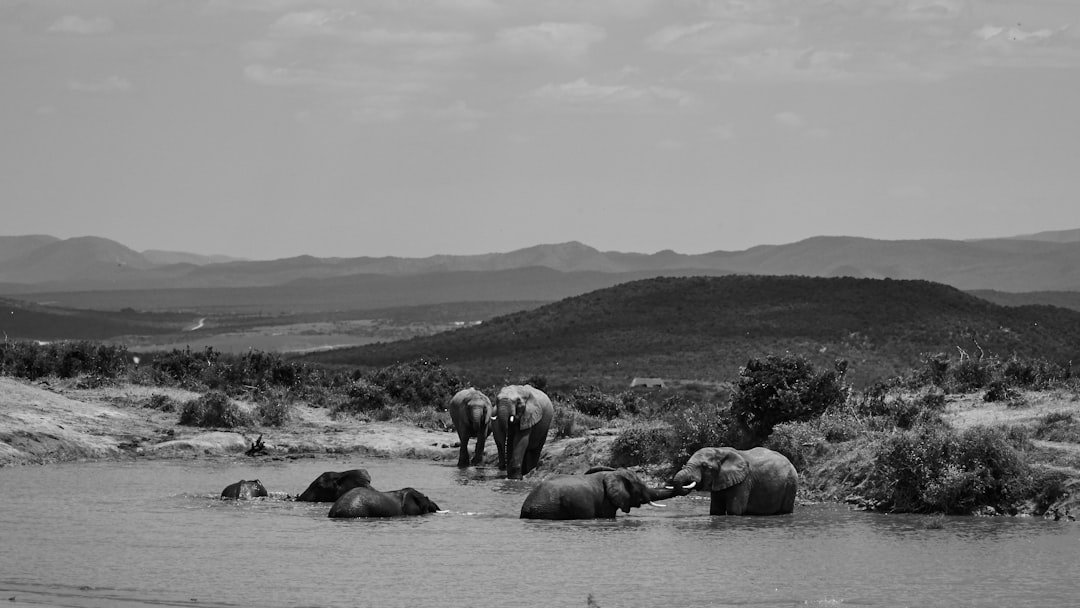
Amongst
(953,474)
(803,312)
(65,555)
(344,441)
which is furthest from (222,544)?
(803,312)

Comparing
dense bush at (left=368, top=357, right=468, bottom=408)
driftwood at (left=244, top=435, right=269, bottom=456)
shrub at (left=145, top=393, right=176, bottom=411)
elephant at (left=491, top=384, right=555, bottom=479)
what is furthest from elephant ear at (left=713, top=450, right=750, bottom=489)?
dense bush at (left=368, top=357, right=468, bottom=408)

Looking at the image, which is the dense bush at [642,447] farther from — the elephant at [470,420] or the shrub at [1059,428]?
the shrub at [1059,428]

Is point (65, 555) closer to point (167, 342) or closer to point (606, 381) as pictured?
point (606, 381)

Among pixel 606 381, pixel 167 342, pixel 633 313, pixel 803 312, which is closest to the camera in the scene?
pixel 606 381

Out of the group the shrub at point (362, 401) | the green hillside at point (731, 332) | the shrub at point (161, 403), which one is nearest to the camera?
the shrub at point (161, 403)

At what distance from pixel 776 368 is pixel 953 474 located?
706cm

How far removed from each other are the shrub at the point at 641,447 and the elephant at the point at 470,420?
3877mm

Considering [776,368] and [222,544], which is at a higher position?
[776,368]

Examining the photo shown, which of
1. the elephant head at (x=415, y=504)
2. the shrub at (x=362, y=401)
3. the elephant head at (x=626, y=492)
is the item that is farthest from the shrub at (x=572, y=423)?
the elephant head at (x=626, y=492)

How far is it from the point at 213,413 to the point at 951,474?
20.1m

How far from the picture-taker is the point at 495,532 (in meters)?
24.3

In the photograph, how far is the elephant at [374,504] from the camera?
2589 cm

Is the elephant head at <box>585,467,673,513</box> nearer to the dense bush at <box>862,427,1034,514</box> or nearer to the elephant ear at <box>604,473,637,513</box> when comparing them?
the elephant ear at <box>604,473,637,513</box>

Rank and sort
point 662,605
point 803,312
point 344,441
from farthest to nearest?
point 803,312, point 344,441, point 662,605
